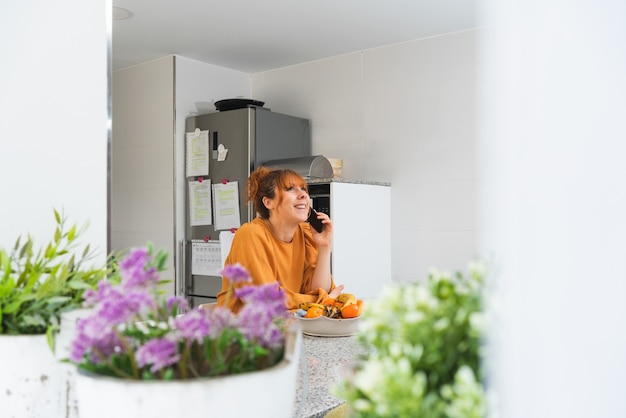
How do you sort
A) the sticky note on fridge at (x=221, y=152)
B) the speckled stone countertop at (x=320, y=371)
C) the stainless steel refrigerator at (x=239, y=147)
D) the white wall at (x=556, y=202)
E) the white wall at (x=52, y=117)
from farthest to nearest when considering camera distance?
1. the sticky note on fridge at (x=221, y=152)
2. the stainless steel refrigerator at (x=239, y=147)
3. the white wall at (x=52, y=117)
4. the speckled stone countertop at (x=320, y=371)
5. the white wall at (x=556, y=202)

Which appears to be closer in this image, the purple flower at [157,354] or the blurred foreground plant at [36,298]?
the purple flower at [157,354]

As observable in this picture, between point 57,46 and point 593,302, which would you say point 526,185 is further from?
point 57,46

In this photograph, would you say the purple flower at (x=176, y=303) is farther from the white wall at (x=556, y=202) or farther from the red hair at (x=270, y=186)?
the red hair at (x=270, y=186)

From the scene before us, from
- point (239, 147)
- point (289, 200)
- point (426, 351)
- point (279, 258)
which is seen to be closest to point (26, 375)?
point (426, 351)

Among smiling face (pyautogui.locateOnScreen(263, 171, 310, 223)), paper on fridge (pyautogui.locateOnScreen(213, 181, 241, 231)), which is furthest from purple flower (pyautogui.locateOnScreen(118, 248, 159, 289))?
paper on fridge (pyautogui.locateOnScreen(213, 181, 241, 231))

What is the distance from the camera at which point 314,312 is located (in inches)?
62.7

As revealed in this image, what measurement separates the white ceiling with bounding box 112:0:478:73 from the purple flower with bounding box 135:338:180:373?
275 centimetres

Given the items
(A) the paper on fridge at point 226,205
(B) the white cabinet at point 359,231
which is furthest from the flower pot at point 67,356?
(A) the paper on fridge at point 226,205

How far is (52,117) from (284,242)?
1.26 m

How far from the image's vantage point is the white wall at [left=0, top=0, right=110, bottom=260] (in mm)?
1088

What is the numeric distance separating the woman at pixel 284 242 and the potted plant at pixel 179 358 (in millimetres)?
1414

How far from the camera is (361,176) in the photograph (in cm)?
395

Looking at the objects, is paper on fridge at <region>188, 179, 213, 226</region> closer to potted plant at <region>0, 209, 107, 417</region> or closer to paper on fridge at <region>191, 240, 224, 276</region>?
paper on fridge at <region>191, 240, 224, 276</region>

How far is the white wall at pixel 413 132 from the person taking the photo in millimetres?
3527
